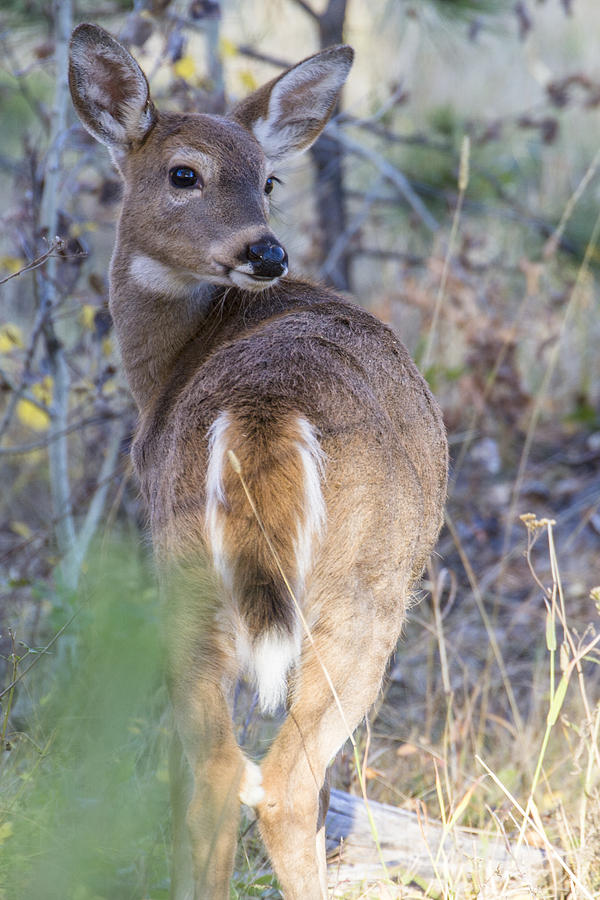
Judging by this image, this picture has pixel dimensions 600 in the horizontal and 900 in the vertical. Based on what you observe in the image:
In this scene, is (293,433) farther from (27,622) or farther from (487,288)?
(487,288)

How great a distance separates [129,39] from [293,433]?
2.62 m

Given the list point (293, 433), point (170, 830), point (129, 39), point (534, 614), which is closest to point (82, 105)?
point (129, 39)

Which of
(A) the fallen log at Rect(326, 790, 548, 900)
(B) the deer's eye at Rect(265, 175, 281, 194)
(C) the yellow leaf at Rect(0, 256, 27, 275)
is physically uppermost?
(B) the deer's eye at Rect(265, 175, 281, 194)

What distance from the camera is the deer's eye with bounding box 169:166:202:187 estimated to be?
331 cm

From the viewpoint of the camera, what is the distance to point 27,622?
15.4 ft

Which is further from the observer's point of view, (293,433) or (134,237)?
(134,237)

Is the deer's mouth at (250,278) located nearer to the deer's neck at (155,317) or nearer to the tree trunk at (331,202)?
the deer's neck at (155,317)

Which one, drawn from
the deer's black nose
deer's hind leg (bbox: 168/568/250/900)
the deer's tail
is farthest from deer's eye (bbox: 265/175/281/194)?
deer's hind leg (bbox: 168/568/250/900)

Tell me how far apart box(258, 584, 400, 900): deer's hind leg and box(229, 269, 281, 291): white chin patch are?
42.1 inches

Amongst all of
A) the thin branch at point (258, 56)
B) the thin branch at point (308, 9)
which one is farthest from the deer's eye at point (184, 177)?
the thin branch at point (308, 9)

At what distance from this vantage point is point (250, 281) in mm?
3012

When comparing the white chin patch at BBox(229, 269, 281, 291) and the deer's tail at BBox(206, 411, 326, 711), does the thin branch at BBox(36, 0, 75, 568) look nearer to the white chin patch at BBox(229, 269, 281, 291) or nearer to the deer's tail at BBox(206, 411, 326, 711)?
the white chin patch at BBox(229, 269, 281, 291)

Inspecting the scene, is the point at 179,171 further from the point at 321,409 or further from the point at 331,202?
the point at 331,202

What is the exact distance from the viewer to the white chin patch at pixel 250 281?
118 inches
